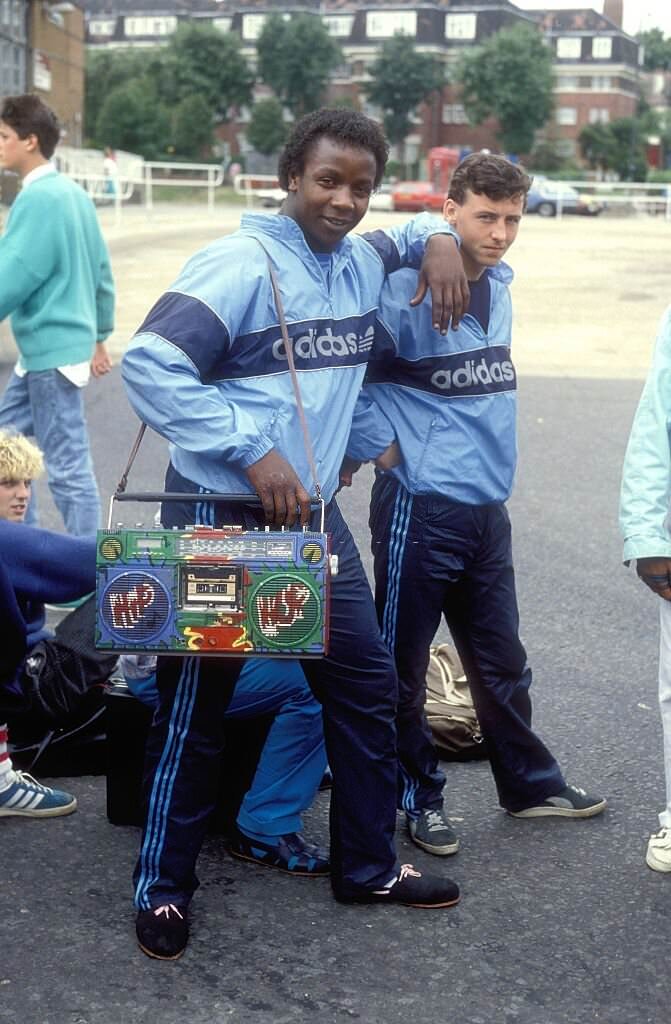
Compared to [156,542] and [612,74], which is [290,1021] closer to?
[156,542]

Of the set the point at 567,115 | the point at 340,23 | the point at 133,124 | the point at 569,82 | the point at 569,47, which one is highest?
the point at 340,23

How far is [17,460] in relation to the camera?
424cm

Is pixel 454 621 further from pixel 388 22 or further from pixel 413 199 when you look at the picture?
pixel 388 22

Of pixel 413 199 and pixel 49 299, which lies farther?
pixel 413 199

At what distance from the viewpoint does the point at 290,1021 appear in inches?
112

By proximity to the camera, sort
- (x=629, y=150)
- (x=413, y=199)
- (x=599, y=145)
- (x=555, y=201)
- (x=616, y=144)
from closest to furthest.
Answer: (x=555, y=201) < (x=413, y=199) < (x=629, y=150) < (x=616, y=144) < (x=599, y=145)

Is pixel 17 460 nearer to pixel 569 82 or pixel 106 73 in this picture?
pixel 106 73

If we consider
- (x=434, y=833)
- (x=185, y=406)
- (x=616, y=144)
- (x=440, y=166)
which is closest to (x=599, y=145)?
(x=616, y=144)

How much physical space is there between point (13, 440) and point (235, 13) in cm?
11252

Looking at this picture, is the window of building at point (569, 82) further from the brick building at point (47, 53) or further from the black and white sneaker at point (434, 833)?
the black and white sneaker at point (434, 833)

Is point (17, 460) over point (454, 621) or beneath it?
over

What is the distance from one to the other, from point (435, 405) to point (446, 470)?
0.55 ft

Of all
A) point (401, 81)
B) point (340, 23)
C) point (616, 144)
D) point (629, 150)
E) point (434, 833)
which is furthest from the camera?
point (340, 23)

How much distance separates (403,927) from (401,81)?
99357 mm
